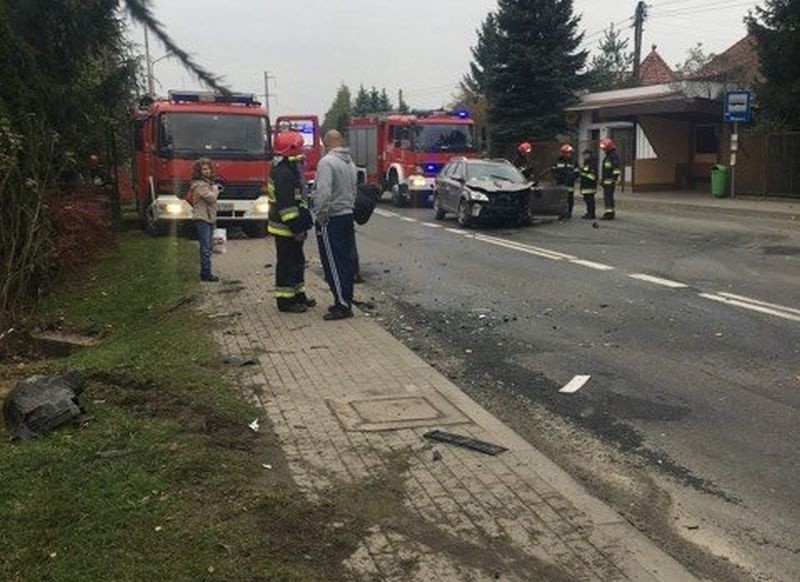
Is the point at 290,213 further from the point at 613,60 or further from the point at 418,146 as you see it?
the point at 613,60

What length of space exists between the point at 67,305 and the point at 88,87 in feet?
19.8

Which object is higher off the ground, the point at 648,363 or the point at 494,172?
the point at 494,172

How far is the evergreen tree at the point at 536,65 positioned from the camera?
124 ft

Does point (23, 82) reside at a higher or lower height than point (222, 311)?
higher

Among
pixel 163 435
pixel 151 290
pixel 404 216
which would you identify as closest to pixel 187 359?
pixel 163 435

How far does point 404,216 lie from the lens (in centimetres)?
2297

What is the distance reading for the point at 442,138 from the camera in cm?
2544

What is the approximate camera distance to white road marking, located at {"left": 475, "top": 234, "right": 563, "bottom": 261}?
45.4 feet

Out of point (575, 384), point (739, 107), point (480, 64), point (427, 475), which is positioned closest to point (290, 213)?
point (575, 384)

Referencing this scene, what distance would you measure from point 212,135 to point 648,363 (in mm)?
11731

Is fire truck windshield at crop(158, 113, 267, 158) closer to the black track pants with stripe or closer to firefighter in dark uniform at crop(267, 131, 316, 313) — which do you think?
firefighter in dark uniform at crop(267, 131, 316, 313)

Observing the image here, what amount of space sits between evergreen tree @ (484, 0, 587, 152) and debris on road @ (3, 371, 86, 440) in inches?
1387

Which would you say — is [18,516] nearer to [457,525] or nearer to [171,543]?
[171,543]

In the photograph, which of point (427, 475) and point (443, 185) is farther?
point (443, 185)
